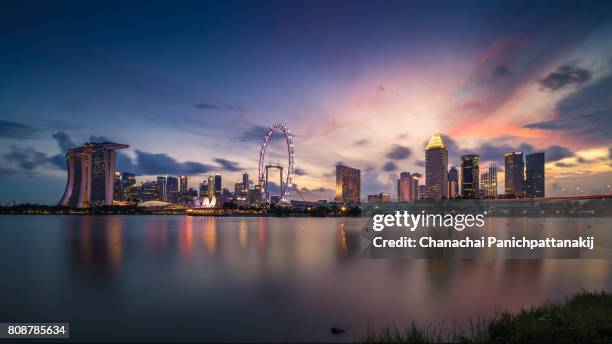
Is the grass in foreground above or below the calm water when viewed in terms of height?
above

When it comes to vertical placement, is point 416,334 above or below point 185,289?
above

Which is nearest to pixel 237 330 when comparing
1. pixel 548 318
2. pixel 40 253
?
pixel 548 318

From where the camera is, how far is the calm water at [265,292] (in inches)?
695

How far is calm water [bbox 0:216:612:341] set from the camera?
17.7 meters

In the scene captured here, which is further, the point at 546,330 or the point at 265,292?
the point at 265,292

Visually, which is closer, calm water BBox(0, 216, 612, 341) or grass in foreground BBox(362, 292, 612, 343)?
grass in foreground BBox(362, 292, 612, 343)

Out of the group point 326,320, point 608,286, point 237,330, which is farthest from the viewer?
point 608,286

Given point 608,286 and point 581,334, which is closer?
point 581,334

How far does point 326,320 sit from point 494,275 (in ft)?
60.0

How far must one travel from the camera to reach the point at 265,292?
25.4 metres

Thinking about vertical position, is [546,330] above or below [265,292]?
above

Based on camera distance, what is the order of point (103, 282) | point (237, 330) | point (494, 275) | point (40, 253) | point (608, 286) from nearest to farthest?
1. point (237, 330)
2. point (608, 286)
3. point (103, 282)
4. point (494, 275)
5. point (40, 253)

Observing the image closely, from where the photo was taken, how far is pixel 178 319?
18484mm

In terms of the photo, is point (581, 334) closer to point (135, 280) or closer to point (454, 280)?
point (454, 280)
